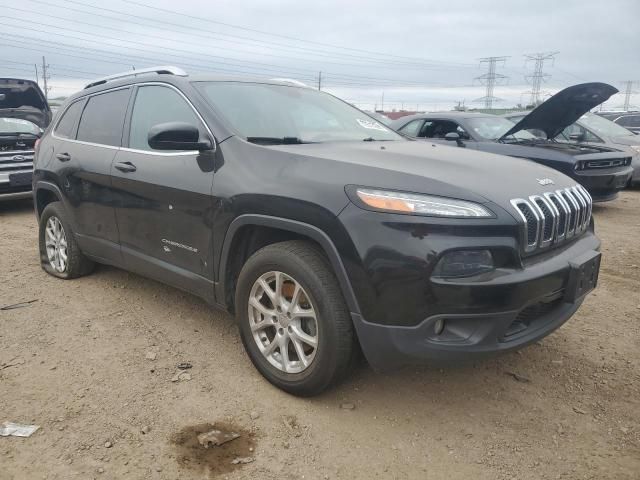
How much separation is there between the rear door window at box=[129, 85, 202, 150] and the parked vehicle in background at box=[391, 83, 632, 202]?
409 centimetres

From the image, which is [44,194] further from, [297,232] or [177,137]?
[297,232]

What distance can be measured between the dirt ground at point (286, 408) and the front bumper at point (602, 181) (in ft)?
12.3

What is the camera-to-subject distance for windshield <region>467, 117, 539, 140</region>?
809 cm

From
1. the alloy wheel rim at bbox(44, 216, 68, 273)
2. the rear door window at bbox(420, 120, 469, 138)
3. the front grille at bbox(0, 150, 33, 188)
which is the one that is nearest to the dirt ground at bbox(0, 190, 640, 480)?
the alloy wheel rim at bbox(44, 216, 68, 273)

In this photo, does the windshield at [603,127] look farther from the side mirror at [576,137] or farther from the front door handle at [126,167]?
the front door handle at [126,167]

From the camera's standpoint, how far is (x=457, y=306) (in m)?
2.25

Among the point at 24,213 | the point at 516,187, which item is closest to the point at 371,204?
the point at 516,187

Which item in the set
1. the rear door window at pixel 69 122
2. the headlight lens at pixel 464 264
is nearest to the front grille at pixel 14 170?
the rear door window at pixel 69 122

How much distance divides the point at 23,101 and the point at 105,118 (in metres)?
6.58

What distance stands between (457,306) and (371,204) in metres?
0.57

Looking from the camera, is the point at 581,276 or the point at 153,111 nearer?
the point at 581,276

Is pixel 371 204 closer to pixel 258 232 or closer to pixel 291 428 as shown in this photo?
pixel 258 232

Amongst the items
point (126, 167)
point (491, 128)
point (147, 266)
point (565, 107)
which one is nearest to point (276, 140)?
point (126, 167)

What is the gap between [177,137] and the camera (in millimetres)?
2947
